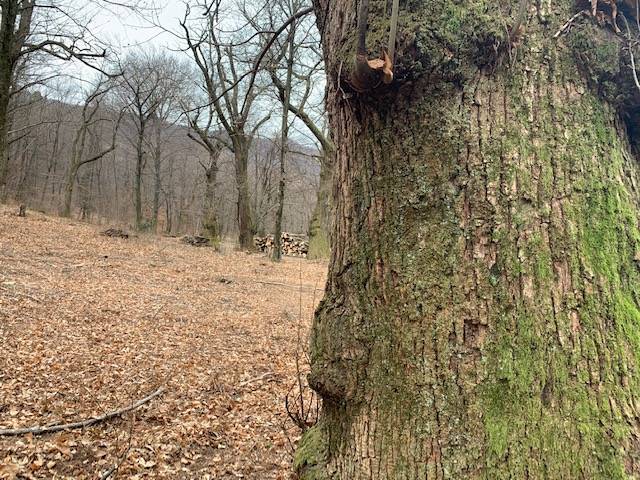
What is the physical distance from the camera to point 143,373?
421cm

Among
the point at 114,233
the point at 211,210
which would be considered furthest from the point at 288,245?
the point at 114,233

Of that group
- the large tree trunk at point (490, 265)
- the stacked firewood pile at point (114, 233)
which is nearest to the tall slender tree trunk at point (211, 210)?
the stacked firewood pile at point (114, 233)

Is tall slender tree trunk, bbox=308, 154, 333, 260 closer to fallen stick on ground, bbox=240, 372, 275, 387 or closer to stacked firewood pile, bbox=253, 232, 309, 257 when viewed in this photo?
stacked firewood pile, bbox=253, 232, 309, 257

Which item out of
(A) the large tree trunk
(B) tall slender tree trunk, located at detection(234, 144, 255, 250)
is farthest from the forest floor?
(B) tall slender tree trunk, located at detection(234, 144, 255, 250)

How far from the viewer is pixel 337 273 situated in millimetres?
1664

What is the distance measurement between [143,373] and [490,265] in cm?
377

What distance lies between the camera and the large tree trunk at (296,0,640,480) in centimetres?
129

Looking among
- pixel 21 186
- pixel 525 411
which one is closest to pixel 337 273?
pixel 525 411

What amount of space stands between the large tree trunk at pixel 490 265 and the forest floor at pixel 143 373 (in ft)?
4.94

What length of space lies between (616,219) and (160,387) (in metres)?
3.69

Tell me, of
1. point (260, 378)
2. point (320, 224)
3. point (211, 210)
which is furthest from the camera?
point (211, 210)

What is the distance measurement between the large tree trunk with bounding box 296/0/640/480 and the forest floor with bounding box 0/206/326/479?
59.2 inches

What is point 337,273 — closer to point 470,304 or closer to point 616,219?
point 470,304

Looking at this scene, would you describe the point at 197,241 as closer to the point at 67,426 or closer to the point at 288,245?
the point at 288,245
